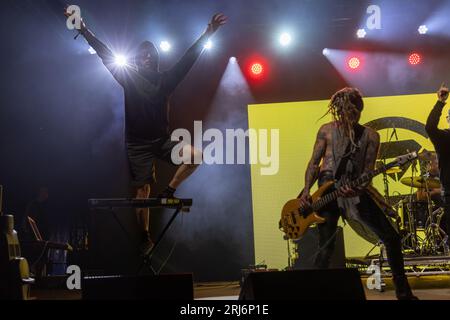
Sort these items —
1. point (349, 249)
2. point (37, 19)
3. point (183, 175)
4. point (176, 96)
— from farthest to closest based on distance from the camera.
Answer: point (176, 96) < point (349, 249) < point (37, 19) < point (183, 175)

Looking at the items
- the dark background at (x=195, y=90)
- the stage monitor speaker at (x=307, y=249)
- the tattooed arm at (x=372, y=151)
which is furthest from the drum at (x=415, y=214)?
the tattooed arm at (x=372, y=151)

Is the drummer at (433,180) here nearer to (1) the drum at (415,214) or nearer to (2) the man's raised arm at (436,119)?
(1) the drum at (415,214)

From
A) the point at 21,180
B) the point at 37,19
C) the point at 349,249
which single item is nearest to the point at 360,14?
the point at 349,249

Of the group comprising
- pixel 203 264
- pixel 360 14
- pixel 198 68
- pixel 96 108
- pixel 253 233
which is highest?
pixel 360 14

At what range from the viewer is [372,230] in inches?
154

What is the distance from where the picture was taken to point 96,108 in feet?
23.7

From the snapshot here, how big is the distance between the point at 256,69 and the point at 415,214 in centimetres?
324

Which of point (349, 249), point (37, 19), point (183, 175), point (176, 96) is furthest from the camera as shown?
point (176, 96)

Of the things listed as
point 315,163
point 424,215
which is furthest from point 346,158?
point 424,215

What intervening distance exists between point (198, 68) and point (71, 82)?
197cm

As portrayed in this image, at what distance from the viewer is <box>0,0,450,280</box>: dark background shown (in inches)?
276

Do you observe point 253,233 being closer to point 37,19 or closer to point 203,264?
point 203,264

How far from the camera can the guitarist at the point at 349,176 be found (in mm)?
3811

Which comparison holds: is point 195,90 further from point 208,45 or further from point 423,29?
point 423,29
